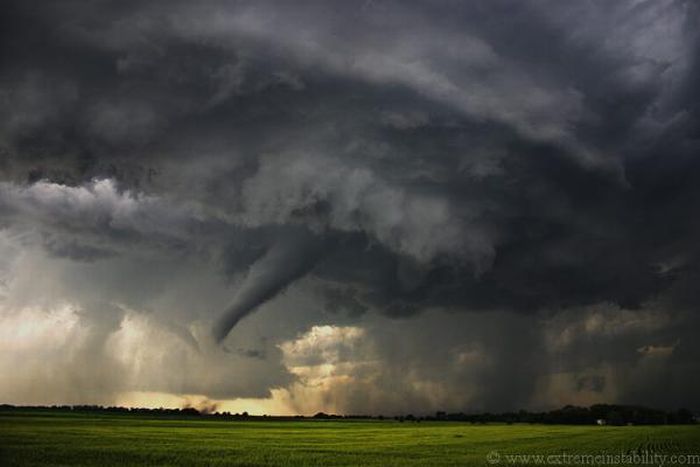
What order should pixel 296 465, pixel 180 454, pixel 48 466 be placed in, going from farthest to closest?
pixel 180 454, pixel 296 465, pixel 48 466

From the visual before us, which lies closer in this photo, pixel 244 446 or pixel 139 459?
pixel 139 459

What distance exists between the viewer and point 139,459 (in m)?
44.7

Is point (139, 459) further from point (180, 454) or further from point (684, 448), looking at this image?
point (684, 448)

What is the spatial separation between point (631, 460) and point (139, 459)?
130 feet

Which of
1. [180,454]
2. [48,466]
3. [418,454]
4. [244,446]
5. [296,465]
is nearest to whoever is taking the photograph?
[48,466]

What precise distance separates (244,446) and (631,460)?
3540cm

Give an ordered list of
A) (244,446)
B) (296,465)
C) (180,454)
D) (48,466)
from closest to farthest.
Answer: (48,466), (296,465), (180,454), (244,446)

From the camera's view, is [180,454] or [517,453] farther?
[517,453]

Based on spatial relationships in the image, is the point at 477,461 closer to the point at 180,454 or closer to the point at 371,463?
the point at 371,463

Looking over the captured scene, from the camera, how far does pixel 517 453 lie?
55156 millimetres

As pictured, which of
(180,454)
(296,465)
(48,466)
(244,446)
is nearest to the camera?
(48,466)

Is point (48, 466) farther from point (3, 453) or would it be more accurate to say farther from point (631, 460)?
point (631, 460)

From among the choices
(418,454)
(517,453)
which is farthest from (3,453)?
(517,453)

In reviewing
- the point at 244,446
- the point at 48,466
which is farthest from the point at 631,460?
the point at 48,466
